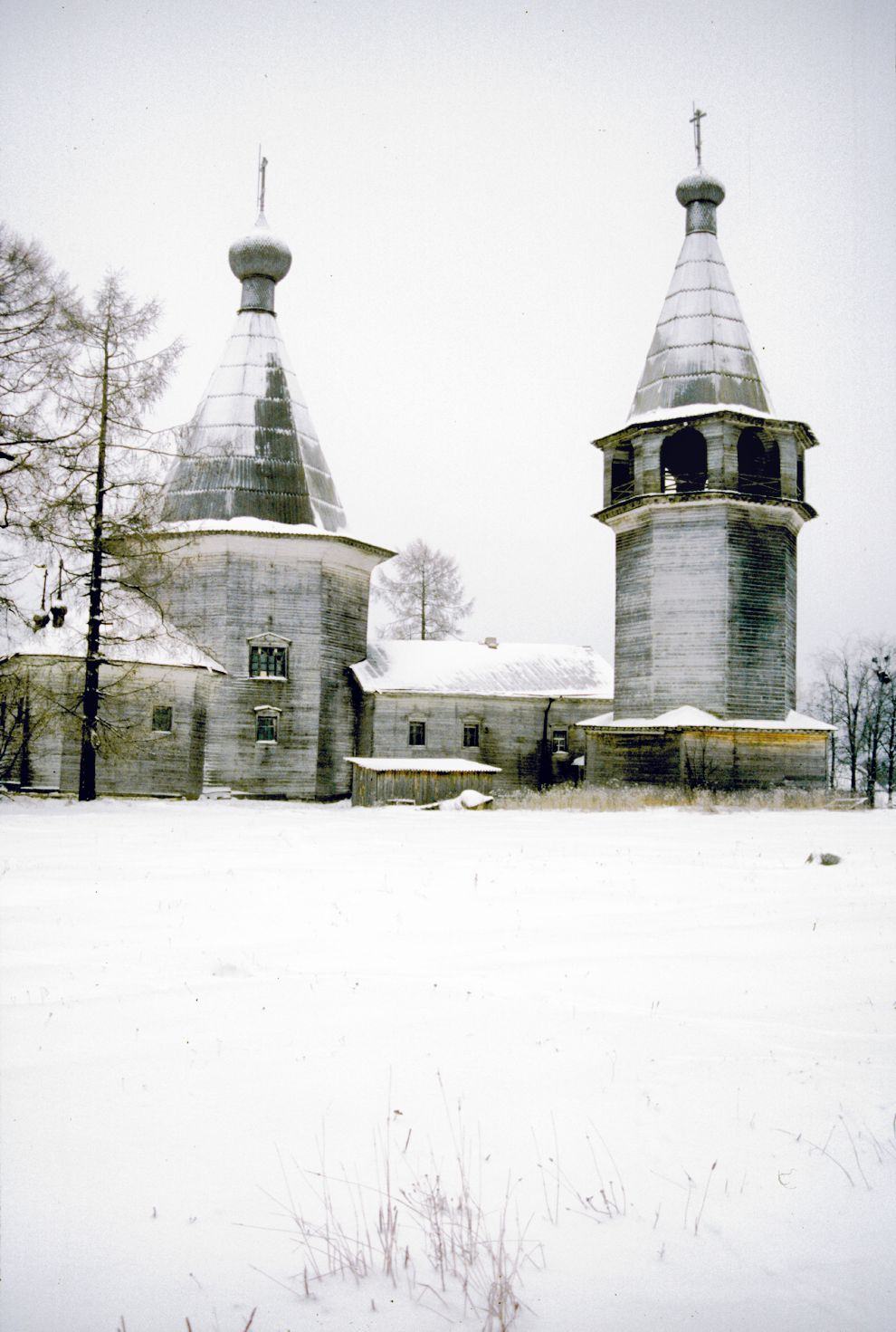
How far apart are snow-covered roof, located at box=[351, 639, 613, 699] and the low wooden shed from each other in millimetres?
5539

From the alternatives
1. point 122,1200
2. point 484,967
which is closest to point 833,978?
point 484,967

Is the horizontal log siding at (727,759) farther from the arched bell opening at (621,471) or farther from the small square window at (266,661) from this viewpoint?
the small square window at (266,661)

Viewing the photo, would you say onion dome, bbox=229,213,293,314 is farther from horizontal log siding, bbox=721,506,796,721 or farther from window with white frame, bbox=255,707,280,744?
horizontal log siding, bbox=721,506,796,721

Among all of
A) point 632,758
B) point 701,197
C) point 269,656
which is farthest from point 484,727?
point 701,197

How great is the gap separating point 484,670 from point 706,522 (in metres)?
9.89

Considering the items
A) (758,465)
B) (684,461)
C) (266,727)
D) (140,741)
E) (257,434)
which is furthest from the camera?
(257,434)

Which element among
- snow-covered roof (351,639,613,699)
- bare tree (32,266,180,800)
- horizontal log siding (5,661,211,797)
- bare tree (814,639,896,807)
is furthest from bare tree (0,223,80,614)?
bare tree (814,639,896,807)

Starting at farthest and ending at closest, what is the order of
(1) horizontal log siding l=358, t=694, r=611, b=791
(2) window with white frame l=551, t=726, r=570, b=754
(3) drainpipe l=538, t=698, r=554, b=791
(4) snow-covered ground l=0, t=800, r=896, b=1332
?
(2) window with white frame l=551, t=726, r=570, b=754, (3) drainpipe l=538, t=698, r=554, b=791, (1) horizontal log siding l=358, t=694, r=611, b=791, (4) snow-covered ground l=0, t=800, r=896, b=1332

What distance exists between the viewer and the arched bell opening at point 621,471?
28.2m

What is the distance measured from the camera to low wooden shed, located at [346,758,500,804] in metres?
24.1

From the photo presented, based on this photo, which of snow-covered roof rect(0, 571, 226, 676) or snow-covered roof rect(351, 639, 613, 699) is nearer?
snow-covered roof rect(0, 571, 226, 676)

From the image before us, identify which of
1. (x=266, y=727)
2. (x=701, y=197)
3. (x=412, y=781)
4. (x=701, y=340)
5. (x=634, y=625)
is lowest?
(x=412, y=781)

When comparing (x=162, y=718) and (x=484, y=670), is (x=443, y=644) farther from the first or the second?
(x=162, y=718)

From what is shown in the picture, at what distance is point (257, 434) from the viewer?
1174 inches
